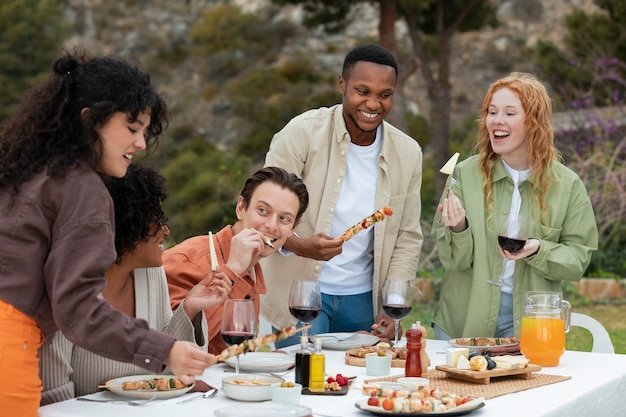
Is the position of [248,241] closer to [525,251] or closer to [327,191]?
[327,191]

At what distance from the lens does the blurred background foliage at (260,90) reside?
1100cm

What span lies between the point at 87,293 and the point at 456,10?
15929mm

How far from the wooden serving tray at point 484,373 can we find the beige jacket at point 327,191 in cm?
116

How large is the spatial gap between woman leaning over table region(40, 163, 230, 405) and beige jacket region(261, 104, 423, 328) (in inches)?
41.1

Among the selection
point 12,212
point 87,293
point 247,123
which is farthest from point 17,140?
point 247,123

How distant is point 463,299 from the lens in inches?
166

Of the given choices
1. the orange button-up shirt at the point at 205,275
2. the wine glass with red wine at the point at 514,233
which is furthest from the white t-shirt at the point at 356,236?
the wine glass with red wine at the point at 514,233

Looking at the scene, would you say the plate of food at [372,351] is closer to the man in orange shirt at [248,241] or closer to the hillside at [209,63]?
the man in orange shirt at [248,241]

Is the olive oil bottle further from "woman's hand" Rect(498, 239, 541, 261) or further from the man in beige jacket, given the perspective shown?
the man in beige jacket

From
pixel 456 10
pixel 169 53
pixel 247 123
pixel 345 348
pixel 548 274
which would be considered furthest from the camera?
pixel 169 53

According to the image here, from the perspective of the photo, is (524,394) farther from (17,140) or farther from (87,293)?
(17,140)

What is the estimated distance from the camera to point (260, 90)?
24438 mm

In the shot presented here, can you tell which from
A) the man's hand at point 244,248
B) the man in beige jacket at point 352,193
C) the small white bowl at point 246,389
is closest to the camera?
the small white bowl at point 246,389

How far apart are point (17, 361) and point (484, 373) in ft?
4.85
